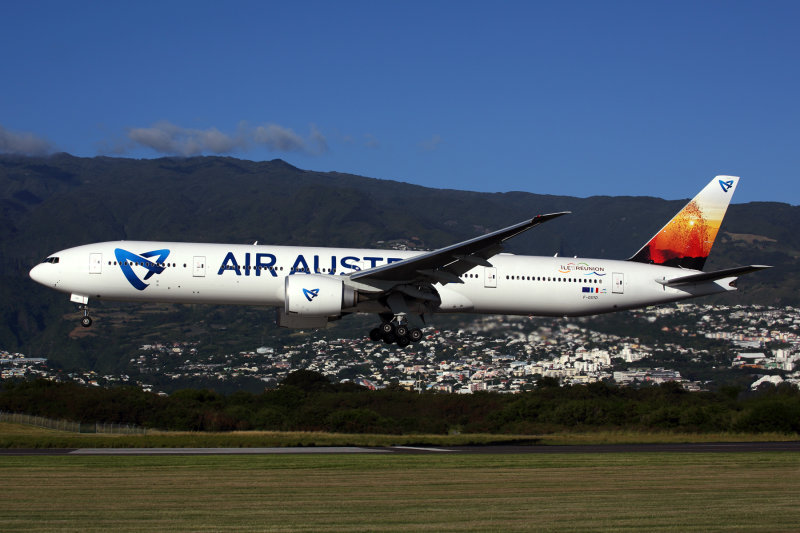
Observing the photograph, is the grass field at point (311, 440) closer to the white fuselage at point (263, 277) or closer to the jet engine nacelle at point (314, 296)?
the white fuselage at point (263, 277)

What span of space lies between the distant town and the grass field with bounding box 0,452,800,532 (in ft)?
46.1

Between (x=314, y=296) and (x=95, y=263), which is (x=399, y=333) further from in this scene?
(x=95, y=263)

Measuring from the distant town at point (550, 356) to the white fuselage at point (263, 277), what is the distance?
379 cm

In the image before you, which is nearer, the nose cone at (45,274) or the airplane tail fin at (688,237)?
the nose cone at (45,274)

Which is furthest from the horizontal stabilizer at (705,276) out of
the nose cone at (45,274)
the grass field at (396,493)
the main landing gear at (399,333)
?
the nose cone at (45,274)

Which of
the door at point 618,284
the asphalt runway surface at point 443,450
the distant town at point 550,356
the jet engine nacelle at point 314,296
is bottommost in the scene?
the asphalt runway surface at point 443,450

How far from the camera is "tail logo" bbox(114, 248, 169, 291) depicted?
32500 mm

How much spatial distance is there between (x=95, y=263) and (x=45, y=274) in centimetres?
202

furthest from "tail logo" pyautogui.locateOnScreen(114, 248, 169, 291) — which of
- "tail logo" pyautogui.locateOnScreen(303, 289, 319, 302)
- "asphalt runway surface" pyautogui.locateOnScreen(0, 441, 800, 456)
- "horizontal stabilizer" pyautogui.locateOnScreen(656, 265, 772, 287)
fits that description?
"horizontal stabilizer" pyautogui.locateOnScreen(656, 265, 772, 287)

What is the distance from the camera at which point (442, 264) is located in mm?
32062

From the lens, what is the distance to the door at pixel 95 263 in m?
32.8

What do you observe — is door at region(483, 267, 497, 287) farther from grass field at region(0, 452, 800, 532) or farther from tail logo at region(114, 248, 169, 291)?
tail logo at region(114, 248, 169, 291)

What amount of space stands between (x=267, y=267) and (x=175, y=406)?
2121 centimetres

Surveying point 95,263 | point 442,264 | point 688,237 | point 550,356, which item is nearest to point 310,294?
point 442,264
